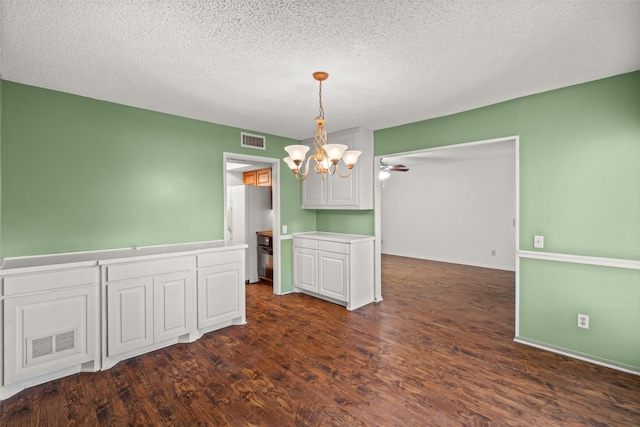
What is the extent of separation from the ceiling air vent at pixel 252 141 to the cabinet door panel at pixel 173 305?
201cm

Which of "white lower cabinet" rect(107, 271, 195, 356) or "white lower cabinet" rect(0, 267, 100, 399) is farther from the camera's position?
"white lower cabinet" rect(107, 271, 195, 356)

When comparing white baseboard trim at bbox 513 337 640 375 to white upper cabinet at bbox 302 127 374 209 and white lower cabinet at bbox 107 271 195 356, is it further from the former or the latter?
white lower cabinet at bbox 107 271 195 356

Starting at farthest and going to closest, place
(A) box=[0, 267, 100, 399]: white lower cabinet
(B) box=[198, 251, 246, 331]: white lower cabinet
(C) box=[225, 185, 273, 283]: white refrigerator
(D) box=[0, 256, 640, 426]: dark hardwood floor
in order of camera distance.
Result: (C) box=[225, 185, 273, 283]: white refrigerator, (B) box=[198, 251, 246, 331]: white lower cabinet, (A) box=[0, 267, 100, 399]: white lower cabinet, (D) box=[0, 256, 640, 426]: dark hardwood floor

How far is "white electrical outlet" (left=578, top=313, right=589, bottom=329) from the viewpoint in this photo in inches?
104

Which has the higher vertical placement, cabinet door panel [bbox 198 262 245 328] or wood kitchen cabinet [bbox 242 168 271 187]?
wood kitchen cabinet [bbox 242 168 271 187]

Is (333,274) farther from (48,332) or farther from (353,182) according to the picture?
(48,332)

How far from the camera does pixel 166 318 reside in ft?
9.54

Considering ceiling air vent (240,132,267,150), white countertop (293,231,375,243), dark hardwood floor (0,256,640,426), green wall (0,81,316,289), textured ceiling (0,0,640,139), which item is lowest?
dark hardwood floor (0,256,640,426)

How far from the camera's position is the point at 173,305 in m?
2.95

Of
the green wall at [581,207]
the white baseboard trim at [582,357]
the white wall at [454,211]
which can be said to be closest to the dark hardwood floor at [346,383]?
the white baseboard trim at [582,357]

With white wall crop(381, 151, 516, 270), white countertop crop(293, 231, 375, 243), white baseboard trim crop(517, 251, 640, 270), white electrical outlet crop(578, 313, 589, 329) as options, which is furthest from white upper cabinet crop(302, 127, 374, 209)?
white wall crop(381, 151, 516, 270)

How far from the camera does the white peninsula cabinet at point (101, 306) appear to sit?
2221 millimetres

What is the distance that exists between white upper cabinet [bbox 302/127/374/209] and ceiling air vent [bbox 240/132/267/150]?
1.00 metres

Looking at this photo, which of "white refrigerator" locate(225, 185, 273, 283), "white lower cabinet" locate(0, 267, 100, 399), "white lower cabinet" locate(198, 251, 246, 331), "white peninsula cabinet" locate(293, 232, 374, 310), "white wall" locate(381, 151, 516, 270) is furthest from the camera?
"white wall" locate(381, 151, 516, 270)
